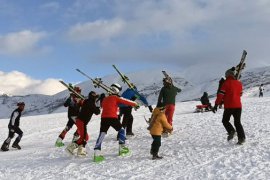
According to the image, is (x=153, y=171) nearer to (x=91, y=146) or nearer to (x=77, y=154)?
(x=77, y=154)

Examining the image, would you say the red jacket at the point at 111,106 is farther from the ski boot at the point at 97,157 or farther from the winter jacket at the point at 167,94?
the winter jacket at the point at 167,94

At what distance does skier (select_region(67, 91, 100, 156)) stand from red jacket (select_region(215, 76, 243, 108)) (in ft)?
11.3

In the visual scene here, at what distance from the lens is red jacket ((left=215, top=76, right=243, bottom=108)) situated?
1162 cm

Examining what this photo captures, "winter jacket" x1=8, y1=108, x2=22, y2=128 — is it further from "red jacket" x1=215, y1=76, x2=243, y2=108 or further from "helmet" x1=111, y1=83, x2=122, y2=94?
"red jacket" x1=215, y1=76, x2=243, y2=108

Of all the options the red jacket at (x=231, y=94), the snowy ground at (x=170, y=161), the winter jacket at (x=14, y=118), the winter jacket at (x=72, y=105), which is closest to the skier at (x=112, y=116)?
the snowy ground at (x=170, y=161)

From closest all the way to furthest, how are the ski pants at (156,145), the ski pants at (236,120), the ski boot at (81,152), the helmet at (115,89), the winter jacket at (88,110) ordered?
the ski pants at (156,145) → the ski pants at (236,120) → the helmet at (115,89) → the ski boot at (81,152) → the winter jacket at (88,110)

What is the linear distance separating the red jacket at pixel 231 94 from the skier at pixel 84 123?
135 inches

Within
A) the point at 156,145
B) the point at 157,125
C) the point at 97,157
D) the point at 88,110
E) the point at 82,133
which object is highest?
the point at 88,110

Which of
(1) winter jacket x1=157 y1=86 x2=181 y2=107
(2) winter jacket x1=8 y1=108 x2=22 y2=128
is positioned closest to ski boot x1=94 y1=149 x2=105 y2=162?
(1) winter jacket x1=157 y1=86 x2=181 y2=107

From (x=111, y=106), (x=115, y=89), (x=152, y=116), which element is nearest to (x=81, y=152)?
(x=111, y=106)

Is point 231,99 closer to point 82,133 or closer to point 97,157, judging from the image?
point 97,157

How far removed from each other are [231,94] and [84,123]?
4149mm

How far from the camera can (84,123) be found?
1269 centimetres

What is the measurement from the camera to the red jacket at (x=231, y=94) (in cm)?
1162
